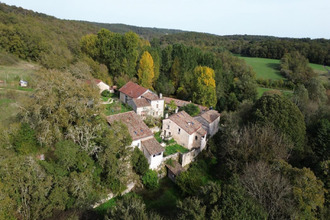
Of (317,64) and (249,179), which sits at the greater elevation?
(317,64)

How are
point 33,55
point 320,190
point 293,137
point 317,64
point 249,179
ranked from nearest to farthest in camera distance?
point 320,190 → point 249,179 → point 293,137 → point 33,55 → point 317,64

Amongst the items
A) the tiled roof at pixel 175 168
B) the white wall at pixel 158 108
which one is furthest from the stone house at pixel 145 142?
the white wall at pixel 158 108

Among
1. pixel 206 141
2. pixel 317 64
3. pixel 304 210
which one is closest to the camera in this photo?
pixel 304 210

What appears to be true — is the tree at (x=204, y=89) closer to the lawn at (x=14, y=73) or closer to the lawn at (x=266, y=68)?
the lawn at (x=266, y=68)

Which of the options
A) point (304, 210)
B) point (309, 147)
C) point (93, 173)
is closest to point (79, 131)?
point (93, 173)

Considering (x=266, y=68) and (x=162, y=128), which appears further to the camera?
(x=266, y=68)

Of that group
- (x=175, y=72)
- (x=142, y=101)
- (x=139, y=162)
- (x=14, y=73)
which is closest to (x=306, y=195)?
(x=139, y=162)

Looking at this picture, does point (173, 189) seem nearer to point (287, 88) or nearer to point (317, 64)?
point (287, 88)

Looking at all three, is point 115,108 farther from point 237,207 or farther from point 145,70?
point 237,207
